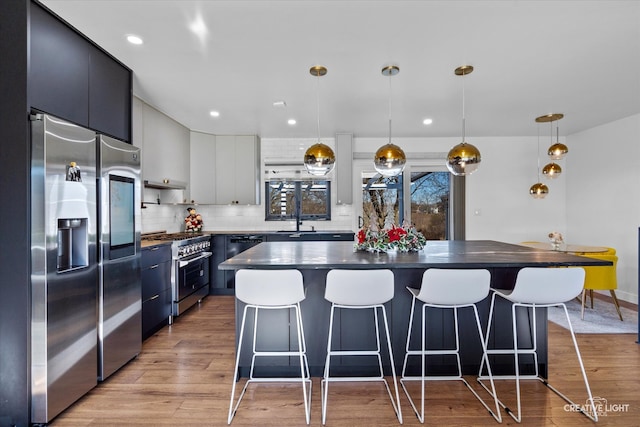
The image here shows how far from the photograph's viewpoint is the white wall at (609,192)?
453 cm

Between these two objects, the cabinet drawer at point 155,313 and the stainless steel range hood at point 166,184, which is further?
the stainless steel range hood at point 166,184

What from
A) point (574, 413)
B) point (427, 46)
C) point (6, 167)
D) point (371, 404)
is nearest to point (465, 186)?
point (427, 46)

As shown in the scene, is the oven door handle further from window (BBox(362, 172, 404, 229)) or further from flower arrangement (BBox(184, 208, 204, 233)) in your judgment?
window (BBox(362, 172, 404, 229))

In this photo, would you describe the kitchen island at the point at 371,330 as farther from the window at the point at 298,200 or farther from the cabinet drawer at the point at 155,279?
the window at the point at 298,200

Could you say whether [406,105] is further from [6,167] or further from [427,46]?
[6,167]

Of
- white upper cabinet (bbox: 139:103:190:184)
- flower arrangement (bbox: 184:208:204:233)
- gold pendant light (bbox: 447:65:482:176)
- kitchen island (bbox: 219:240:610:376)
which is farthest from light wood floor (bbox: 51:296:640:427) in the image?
flower arrangement (bbox: 184:208:204:233)

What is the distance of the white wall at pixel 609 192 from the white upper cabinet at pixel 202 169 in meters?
6.40

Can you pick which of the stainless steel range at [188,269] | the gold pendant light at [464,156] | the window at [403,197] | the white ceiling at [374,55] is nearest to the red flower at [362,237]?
the gold pendant light at [464,156]

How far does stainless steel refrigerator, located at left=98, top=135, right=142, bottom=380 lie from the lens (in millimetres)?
2346

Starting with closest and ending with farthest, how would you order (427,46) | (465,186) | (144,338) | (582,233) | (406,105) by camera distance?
(427,46)
(144,338)
(406,105)
(582,233)
(465,186)

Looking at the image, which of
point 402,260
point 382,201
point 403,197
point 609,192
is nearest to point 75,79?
point 402,260

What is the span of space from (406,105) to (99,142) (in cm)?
336

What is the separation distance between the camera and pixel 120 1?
2.02m

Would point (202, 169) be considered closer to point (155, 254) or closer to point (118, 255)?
point (155, 254)
